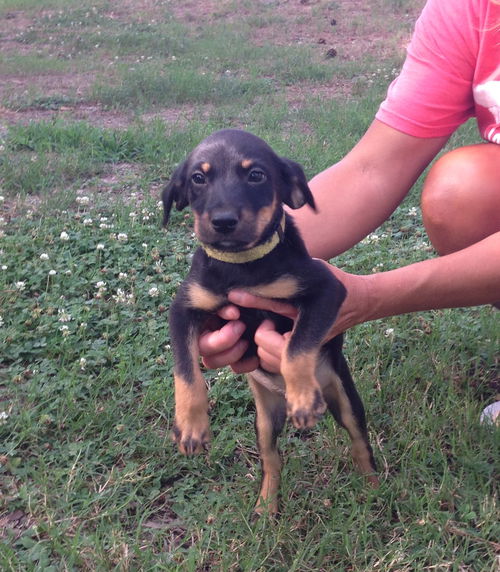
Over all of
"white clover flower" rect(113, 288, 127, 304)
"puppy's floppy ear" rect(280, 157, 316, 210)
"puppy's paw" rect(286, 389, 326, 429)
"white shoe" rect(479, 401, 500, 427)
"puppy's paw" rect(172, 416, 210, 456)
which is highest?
"puppy's floppy ear" rect(280, 157, 316, 210)

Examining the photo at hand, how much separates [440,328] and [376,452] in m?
0.97

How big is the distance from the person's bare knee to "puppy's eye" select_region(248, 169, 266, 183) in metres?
0.93

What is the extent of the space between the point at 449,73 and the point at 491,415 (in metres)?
1.47

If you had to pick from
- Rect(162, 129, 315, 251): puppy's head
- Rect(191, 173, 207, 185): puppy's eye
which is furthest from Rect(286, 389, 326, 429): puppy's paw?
Rect(191, 173, 207, 185): puppy's eye

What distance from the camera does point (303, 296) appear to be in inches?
91.4

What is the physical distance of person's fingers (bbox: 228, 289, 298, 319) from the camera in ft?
7.61

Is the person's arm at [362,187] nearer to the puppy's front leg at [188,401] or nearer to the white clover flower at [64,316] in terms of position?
the puppy's front leg at [188,401]

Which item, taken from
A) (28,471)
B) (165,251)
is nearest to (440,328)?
(165,251)

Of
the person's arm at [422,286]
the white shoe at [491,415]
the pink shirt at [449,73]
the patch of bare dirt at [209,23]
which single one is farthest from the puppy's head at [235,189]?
the patch of bare dirt at [209,23]

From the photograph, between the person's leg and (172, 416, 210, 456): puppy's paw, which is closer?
(172, 416, 210, 456): puppy's paw

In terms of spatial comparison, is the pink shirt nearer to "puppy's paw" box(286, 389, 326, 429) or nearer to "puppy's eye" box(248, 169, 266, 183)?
"puppy's eye" box(248, 169, 266, 183)

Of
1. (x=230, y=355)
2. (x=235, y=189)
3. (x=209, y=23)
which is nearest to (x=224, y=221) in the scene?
(x=235, y=189)

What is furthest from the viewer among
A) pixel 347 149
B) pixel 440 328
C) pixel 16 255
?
pixel 347 149

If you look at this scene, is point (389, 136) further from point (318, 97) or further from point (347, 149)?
point (318, 97)
